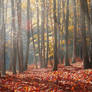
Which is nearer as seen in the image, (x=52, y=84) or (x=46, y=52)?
(x=52, y=84)

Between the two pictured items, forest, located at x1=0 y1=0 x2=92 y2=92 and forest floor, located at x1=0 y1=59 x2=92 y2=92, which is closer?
forest floor, located at x1=0 y1=59 x2=92 y2=92

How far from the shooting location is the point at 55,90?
19.7ft

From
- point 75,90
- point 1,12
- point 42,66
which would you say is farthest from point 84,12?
point 42,66

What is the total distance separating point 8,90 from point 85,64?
23.5 ft

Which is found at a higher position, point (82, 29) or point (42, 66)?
point (82, 29)

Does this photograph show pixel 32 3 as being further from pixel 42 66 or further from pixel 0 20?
pixel 0 20

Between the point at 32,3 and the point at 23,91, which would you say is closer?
the point at 23,91

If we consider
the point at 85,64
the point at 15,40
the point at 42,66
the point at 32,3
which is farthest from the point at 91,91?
the point at 32,3

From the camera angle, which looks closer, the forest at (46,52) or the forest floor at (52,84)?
the forest floor at (52,84)

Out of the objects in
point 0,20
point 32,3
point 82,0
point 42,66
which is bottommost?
point 42,66

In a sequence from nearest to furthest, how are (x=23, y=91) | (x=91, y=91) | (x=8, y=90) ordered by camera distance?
(x=91, y=91)
(x=23, y=91)
(x=8, y=90)

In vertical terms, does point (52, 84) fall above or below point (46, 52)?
below

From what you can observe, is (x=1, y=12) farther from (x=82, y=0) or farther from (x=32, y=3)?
(x=32, y=3)

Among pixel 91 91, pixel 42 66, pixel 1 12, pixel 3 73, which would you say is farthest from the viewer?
pixel 42 66
